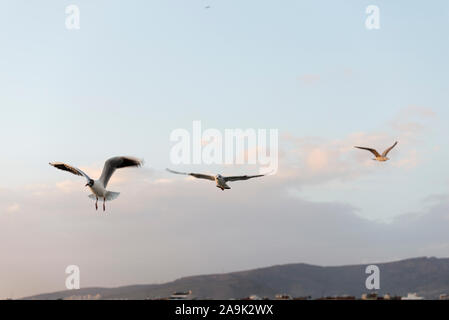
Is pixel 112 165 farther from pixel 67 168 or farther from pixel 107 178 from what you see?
pixel 67 168

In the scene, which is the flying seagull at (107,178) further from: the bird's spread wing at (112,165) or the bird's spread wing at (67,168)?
the bird's spread wing at (67,168)

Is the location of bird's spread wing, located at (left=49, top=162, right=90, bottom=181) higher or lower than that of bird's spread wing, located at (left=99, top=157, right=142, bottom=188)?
lower

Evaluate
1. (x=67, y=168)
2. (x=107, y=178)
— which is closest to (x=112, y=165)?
(x=107, y=178)

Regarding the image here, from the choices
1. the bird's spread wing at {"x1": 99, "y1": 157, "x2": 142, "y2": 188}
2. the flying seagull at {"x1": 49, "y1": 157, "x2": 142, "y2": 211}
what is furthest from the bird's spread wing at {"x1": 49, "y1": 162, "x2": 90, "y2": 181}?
the bird's spread wing at {"x1": 99, "y1": 157, "x2": 142, "y2": 188}

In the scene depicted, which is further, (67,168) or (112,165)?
(112,165)

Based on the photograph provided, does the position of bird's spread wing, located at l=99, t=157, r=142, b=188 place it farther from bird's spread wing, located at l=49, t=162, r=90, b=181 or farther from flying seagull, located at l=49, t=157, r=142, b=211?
bird's spread wing, located at l=49, t=162, r=90, b=181

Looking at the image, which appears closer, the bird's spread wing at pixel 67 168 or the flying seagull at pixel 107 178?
the bird's spread wing at pixel 67 168

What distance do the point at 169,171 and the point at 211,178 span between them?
6.70m

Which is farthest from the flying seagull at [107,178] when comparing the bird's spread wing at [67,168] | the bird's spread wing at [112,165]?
the bird's spread wing at [67,168]

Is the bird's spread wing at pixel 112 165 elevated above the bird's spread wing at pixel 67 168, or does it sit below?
above
